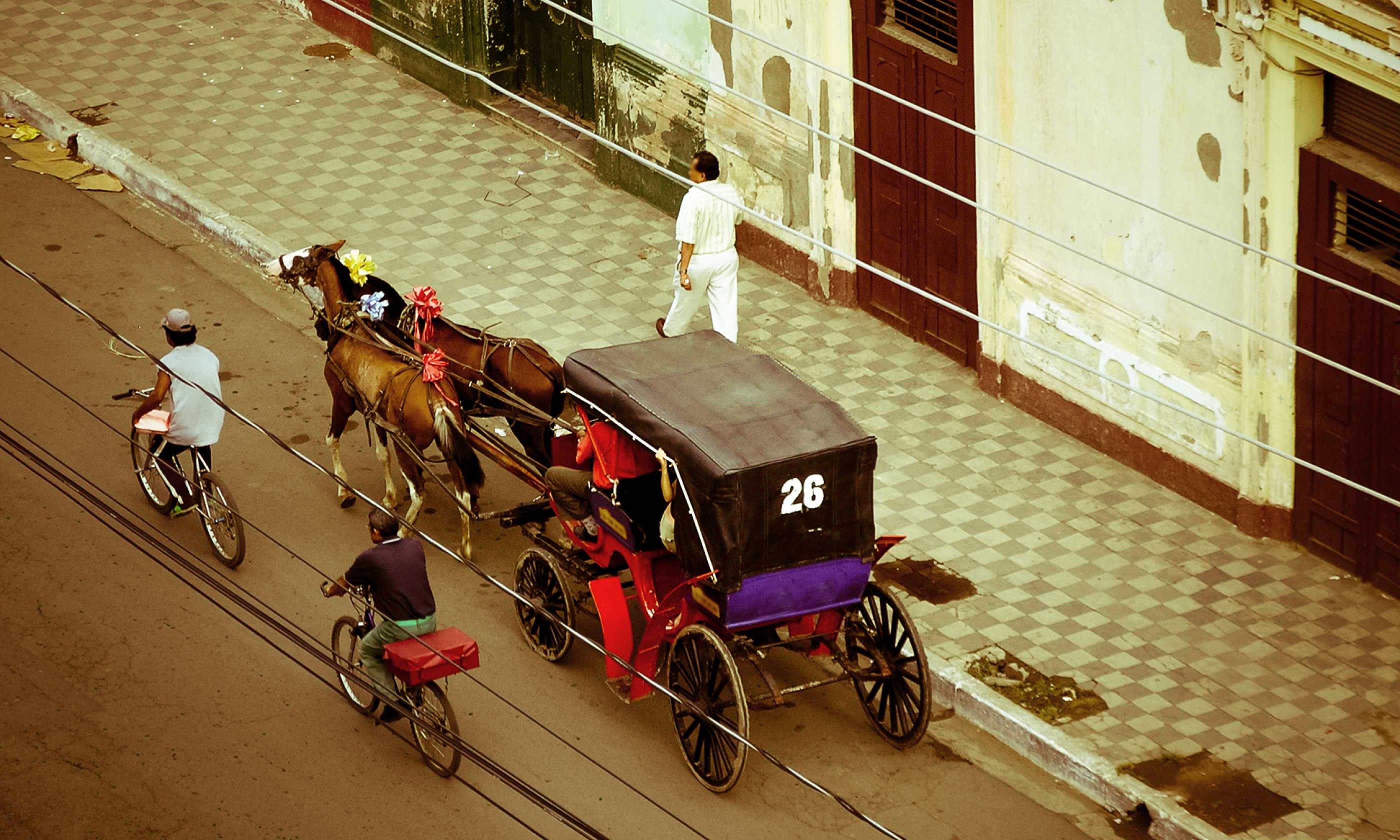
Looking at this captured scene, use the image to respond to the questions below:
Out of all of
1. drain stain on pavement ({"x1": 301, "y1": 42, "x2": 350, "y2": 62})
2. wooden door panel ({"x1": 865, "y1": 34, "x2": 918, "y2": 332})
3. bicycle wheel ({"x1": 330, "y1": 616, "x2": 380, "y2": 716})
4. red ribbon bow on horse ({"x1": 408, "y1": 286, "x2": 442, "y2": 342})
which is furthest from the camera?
drain stain on pavement ({"x1": 301, "y1": 42, "x2": 350, "y2": 62})

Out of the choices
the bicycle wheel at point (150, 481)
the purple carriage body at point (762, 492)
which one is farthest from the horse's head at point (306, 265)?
the purple carriage body at point (762, 492)

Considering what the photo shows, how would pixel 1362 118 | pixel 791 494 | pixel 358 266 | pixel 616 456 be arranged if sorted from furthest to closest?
A: pixel 358 266 → pixel 1362 118 → pixel 616 456 → pixel 791 494

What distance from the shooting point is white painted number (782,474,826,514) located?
9.98 metres

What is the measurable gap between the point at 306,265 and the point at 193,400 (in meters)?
1.43

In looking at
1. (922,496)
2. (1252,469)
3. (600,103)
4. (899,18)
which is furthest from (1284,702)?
(600,103)

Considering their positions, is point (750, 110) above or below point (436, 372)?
above

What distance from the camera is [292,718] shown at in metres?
11.1

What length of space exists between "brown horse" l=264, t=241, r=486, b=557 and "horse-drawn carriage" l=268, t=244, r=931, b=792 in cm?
2

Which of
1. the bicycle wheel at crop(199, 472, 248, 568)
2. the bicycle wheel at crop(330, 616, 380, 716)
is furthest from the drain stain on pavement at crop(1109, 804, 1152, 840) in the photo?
the bicycle wheel at crop(199, 472, 248, 568)

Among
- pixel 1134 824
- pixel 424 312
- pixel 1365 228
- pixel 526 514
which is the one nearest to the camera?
pixel 1134 824

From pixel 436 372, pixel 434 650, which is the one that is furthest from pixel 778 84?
pixel 434 650

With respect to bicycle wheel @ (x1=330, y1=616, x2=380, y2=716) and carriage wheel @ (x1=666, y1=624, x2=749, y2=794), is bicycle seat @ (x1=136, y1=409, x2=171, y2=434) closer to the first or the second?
bicycle wheel @ (x1=330, y1=616, x2=380, y2=716)

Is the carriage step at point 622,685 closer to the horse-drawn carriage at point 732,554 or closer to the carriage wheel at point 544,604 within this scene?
the horse-drawn carriage at point 732,554

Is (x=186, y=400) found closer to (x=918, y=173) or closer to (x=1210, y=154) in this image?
(x=918, y=173)
